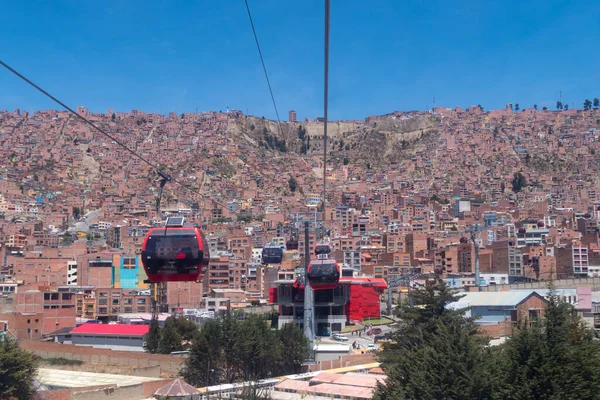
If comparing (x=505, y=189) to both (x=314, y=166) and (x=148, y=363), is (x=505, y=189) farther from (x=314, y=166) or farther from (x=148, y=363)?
(x=148, y=363)

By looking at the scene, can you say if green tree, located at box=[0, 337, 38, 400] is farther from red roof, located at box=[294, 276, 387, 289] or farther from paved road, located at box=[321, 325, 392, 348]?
red roof, located at box=[294, 276, 387, 289]

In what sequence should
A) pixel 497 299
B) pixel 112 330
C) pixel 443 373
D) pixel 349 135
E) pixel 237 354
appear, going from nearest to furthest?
pixel 443 373, pixel 237 354, pixel 497 299, pixel 112 330, pixel 349 135

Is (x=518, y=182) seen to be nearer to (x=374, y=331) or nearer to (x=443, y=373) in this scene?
(x=374, y=331)

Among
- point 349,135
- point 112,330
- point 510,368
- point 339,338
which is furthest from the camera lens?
point 349,135

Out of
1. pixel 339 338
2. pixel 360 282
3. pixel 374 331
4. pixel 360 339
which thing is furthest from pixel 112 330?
pixel 360 282

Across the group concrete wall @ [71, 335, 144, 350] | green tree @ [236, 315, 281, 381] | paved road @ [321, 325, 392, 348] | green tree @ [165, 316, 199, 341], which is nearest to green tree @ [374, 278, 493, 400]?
green tree @ [236, 315, 281, 381]

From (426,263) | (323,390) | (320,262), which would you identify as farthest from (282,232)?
(323,390)
